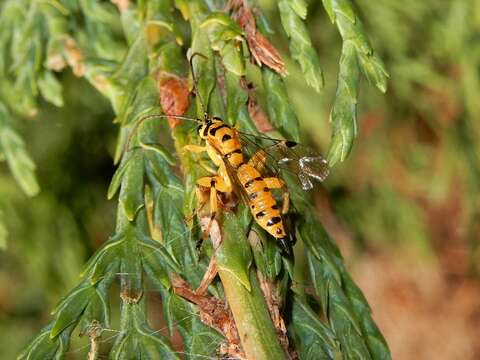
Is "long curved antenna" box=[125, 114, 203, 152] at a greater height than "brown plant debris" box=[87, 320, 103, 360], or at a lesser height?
greater

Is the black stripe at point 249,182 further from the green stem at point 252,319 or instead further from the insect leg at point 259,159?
the green stem at point 252,319

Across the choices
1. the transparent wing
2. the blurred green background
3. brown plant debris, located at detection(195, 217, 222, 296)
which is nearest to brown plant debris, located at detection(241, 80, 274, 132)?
the transparent wing

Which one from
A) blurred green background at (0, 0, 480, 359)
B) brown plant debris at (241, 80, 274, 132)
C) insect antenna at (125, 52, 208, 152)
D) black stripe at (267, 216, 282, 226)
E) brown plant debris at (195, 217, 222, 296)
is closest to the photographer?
brown plant debris at (195, 217, 222, 296)

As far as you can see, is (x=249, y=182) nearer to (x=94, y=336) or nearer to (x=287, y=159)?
(x=287, y=159)

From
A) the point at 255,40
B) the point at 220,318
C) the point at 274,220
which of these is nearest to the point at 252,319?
the point at 220,318

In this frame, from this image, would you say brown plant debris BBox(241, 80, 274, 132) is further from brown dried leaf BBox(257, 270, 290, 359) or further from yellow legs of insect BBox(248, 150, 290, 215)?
brown dried leaf BBox(257, 270, 290, 359)

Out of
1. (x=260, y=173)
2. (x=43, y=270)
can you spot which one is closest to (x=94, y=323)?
(x=260, y=173)
